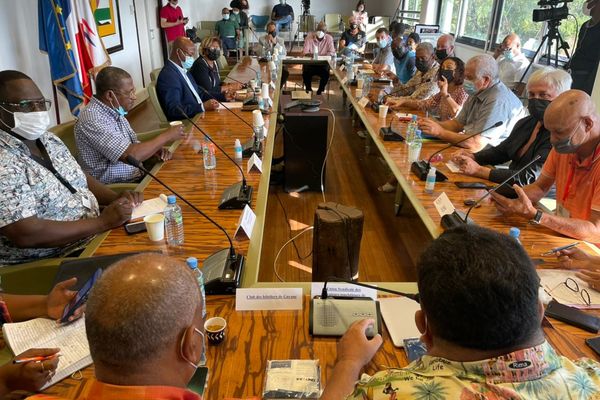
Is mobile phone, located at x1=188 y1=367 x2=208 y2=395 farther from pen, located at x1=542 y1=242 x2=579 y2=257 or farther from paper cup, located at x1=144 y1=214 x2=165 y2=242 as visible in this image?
pen, located at x1=542 y1=242 x2=579 y2=257

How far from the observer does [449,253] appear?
0.71 m

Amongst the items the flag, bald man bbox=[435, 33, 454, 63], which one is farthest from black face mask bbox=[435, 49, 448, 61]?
the flag

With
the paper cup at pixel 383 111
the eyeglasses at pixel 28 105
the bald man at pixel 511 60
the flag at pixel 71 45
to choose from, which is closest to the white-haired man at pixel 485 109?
the paper cup at pixel 383 111

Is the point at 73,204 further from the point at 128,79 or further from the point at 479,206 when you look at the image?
the point at 479,206

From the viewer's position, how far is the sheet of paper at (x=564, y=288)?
1273mm

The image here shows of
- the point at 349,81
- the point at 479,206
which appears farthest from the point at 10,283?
the point at 349,81

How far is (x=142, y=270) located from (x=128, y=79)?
76.7 inches

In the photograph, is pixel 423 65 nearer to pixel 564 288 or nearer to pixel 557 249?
pixel 557 249

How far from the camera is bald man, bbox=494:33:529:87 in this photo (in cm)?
494

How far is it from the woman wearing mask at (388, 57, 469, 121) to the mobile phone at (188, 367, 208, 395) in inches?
114

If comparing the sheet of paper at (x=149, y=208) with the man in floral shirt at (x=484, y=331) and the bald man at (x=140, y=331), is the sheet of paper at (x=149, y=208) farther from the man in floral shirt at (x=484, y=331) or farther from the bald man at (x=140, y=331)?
the man in floral shirt at (x=484, y=331)

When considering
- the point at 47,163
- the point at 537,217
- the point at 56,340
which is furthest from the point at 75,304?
the point at 537,217

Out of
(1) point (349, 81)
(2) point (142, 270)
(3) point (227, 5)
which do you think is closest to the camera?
(2) point (142, 270)

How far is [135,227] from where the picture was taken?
5.46 feet
